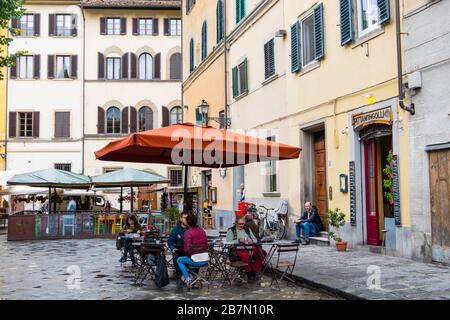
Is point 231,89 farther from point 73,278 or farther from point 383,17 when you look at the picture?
point 73,278

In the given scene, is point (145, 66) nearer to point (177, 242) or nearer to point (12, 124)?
point (12, 124)

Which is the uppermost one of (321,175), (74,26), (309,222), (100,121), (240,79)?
(74,26)

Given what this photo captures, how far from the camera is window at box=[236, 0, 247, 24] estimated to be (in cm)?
2055

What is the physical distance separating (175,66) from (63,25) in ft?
25.9

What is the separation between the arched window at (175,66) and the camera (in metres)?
40.1

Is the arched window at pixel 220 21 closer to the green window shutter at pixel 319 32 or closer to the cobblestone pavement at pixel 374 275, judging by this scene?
the green window shutter at pixel 319 32

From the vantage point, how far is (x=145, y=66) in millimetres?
40031

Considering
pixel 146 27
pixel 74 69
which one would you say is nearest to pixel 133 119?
pixel 74 69

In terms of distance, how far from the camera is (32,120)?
127 feet

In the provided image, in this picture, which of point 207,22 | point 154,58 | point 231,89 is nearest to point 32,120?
point 154,58

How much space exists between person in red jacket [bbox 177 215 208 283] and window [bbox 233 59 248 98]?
11.7m

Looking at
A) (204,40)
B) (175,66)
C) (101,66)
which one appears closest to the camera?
(204,40)

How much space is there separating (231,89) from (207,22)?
479cm

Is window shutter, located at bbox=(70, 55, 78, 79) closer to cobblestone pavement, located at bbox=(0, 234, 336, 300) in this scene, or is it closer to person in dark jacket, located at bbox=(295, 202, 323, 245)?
cobblestone pavement, located at bbox=(0, 234, 336, 300)
